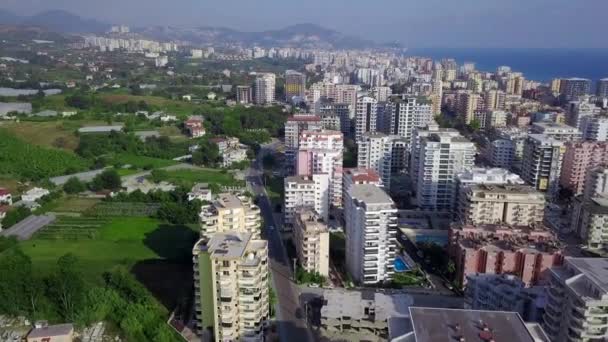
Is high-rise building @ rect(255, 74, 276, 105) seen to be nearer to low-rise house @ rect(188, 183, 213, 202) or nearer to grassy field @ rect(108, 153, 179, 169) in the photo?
grassy field @ rect(108, 153, 179, 169)

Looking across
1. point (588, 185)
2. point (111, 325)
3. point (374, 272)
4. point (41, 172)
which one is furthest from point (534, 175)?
point (41, 172)

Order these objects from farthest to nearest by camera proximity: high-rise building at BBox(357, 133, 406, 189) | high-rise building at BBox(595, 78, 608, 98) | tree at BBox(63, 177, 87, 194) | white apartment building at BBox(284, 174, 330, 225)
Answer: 1. high-rise building at BBox(595, 78, 608, 98)
2. high-rise building at BBox(357, 133, 406, 189)
3. tree at BBox(63, 177, 87, 194)
4. white apartment building at BBox(284, 174, 330, 225)

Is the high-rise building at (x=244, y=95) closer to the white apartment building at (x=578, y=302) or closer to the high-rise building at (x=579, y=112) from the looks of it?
the high-rise building at (x=579, y=112)

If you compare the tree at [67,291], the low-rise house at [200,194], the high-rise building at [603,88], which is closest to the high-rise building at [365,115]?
the low-rise house at [200,194]

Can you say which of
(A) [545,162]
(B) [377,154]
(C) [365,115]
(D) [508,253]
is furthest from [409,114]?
(D) [508,253]

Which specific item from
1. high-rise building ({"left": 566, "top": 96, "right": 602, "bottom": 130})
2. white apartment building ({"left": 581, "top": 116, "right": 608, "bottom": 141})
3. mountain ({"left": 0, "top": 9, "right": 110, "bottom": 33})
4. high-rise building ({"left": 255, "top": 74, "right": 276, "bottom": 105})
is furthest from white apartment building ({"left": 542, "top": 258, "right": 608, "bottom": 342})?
mountain ({"left": 0, "top": 9, "right": 110, "bottom": 33})

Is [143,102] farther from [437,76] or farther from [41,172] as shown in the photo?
[437,76]

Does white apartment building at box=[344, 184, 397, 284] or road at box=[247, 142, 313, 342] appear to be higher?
white apartment building at box=[344, 184, 397, 284]
